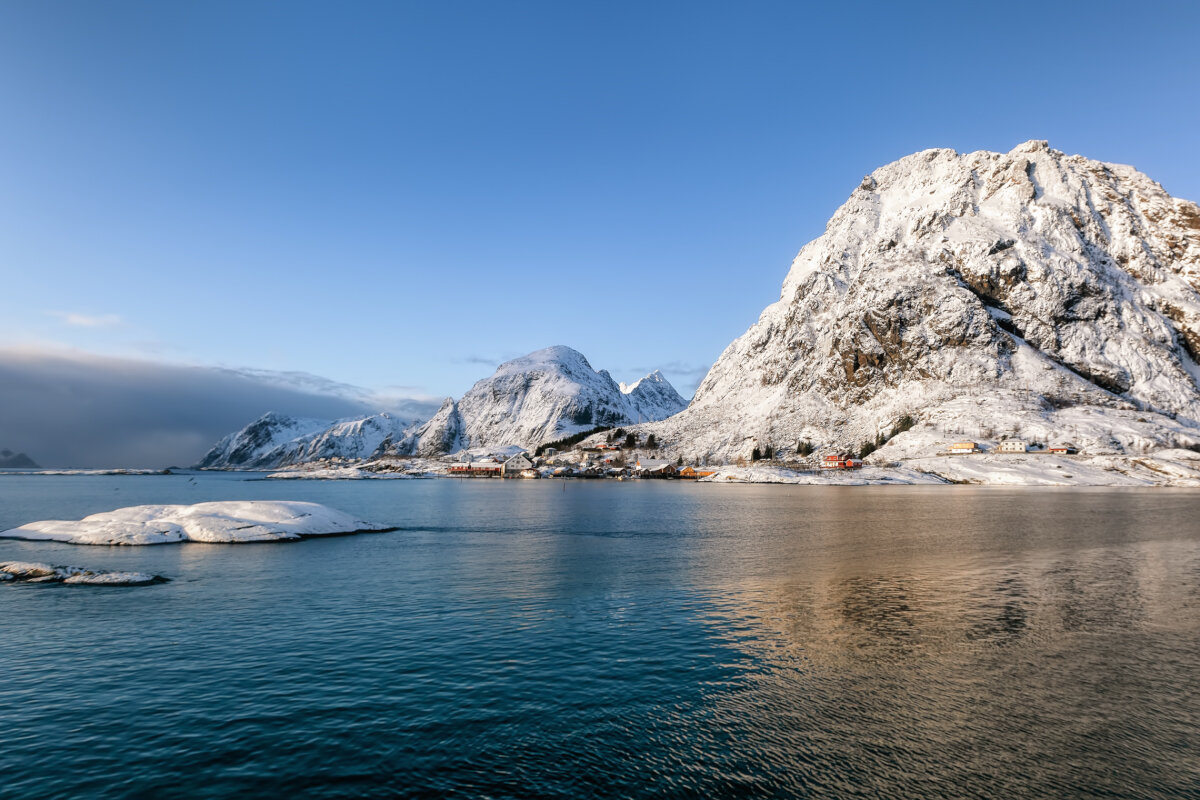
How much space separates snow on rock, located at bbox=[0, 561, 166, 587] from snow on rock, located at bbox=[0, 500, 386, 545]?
18009 millimetres

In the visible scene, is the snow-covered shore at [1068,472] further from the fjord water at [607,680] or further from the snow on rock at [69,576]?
the snow on rock at [69,576]

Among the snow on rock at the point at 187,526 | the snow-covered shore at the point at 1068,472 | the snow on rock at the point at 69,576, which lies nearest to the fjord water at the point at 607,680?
the snow on rock at the point at 69,576

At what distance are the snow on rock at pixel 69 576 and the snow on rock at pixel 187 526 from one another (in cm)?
1801

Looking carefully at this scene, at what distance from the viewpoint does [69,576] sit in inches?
1609

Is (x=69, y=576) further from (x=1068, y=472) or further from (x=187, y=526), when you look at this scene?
(x=1068, y=472)

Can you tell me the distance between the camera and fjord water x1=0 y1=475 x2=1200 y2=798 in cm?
1603

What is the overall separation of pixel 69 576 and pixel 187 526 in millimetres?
23153

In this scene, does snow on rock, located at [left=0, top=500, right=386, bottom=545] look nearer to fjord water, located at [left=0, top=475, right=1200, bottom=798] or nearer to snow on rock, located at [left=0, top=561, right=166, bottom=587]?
fjord water, located at [left=0, top=475, right=1200, bottom=798]

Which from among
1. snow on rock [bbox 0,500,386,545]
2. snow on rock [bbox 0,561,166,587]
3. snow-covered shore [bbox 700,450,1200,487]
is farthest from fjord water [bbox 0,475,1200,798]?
snow-covered shore [bbox 700,450,1200,487]

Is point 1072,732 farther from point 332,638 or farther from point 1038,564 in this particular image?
point 1038,564

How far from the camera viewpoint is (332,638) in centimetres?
2886

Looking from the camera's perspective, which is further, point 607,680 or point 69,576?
point 69,576

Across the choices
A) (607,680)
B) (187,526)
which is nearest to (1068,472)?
(607,680)

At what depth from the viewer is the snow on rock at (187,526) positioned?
6047 cm
